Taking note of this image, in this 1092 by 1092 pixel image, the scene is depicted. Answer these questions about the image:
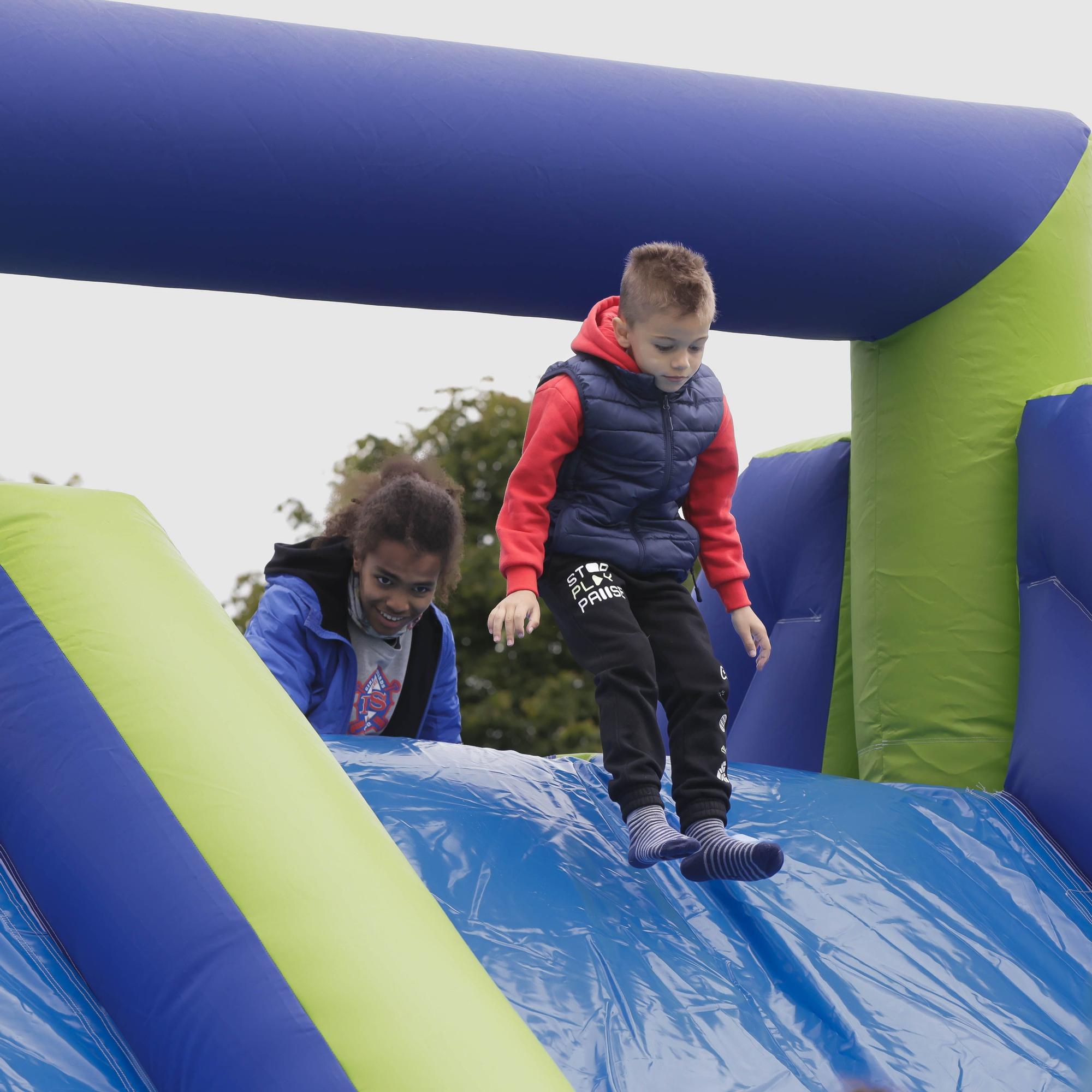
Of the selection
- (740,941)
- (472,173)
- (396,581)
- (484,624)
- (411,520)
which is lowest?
(484,624)

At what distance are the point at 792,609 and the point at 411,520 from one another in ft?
3.99

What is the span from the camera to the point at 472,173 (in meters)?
2.62

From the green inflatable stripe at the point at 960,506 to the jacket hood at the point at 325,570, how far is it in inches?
48.2

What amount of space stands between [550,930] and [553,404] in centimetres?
90

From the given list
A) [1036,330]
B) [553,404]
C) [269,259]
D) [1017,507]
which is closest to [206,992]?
[553,404]

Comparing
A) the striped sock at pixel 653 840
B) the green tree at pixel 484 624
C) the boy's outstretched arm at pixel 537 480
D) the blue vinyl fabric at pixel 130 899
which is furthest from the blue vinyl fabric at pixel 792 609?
the green tree at pixel 484 624

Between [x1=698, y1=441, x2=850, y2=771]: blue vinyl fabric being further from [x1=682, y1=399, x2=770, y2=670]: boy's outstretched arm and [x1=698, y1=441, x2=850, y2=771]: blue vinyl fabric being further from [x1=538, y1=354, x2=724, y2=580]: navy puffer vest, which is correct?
[x1=538, y1=354, x2=724, y2=580]: navy puffer vest

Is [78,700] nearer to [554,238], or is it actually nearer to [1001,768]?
[554,238]

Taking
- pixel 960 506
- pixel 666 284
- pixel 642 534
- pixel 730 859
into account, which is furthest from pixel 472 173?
pixel 730 859

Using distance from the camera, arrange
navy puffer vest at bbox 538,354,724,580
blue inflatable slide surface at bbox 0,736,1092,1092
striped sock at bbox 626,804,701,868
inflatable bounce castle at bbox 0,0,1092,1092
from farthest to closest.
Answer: navy puffer vest at bbox 538,354,724,580, striped sock at bbox 626,804,701,868, blue inflatable slide surface at bbox 0,736,1092,1092, inflatable bounce castle at bbox 0,0,1092,1092

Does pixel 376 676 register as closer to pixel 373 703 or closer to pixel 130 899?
pixel 373 703

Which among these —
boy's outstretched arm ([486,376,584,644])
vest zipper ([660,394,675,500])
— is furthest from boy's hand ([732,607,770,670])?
boy's outstretched arm ([486,376,584,644])

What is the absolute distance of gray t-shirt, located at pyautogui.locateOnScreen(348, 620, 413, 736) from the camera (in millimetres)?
2828

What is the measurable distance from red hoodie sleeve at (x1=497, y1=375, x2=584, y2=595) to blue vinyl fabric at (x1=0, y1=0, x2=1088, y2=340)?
1.72 ft
